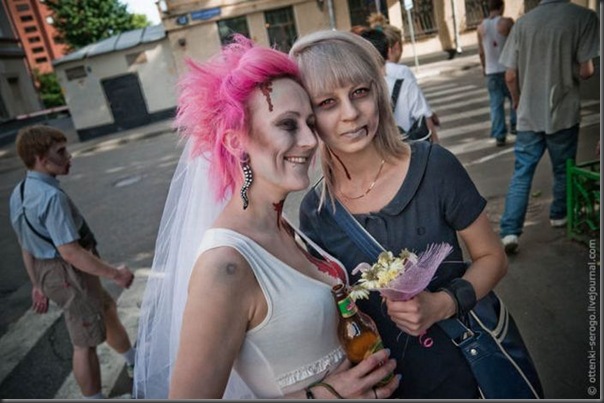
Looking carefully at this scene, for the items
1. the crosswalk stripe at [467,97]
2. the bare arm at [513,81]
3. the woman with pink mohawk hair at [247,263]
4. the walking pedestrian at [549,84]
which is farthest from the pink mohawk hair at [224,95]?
the crosswalk stripe at [467,97]

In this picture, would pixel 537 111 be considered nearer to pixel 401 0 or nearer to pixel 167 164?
pixel 401 0

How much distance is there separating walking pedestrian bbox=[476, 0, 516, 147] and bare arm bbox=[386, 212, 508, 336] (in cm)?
388

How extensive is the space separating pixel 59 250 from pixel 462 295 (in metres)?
2.56

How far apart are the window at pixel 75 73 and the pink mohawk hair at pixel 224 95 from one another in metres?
21.0

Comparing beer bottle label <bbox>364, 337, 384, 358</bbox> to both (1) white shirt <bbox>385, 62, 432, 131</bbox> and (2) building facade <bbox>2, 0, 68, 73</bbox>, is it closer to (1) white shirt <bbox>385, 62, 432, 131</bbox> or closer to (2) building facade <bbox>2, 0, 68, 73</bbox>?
(2) building facade <bbox>2, 0, 68, 73</bbox>

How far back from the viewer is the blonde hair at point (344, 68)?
158 centimetres

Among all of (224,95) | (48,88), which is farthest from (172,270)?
(48,88)

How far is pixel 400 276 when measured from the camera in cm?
121

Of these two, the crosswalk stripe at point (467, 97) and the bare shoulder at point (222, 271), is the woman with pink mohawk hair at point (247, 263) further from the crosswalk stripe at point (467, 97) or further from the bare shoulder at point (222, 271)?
the crosswalk stripe at point (467, 97)

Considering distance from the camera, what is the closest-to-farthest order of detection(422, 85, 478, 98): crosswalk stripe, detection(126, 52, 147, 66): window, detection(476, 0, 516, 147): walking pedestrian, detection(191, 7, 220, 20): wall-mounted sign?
detection(476, 0, 516, 147): walking pedestrian → detection(422, 85, 478, 98): crosswalk stripe → detection(191, 7, 220, 20): wall-mounted sign → detection(126, 52, 147, 66): window

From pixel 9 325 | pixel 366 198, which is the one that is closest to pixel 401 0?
pixel 366 198

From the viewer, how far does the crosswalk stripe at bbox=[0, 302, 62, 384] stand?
3750 mm

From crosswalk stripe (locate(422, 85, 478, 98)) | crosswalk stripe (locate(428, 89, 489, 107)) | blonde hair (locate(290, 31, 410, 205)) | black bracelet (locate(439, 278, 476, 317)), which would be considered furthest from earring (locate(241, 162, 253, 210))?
crosswalk stripe (locate(422, 85, 478, 98))

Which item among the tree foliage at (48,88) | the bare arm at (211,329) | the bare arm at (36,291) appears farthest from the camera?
the bare arm at (36,291)
